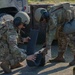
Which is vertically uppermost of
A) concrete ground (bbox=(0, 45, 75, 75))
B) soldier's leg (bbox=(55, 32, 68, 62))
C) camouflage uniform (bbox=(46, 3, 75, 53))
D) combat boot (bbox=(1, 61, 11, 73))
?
camouflage uniform (bbox=(46, 3, 75, 53))

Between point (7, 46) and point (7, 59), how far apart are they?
0.25 m

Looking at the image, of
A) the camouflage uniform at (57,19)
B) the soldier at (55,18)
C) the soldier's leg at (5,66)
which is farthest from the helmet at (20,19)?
the soldier's leg at (5,66)

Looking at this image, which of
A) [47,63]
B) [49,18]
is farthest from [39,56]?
[49,18]

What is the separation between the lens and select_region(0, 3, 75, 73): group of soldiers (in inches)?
232

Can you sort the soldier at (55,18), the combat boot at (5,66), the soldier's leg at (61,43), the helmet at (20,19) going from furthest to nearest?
the soldier's leg at (61,43) → the soldier at (55,18) → the combat boot at (5,66) → the helmet at (20,19)

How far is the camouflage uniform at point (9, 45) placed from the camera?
589cm

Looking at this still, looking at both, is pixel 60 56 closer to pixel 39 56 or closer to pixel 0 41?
pixel 39 56

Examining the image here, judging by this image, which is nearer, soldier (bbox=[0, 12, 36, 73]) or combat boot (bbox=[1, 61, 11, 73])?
soldier (bbox=[0, 12, 36, 73])

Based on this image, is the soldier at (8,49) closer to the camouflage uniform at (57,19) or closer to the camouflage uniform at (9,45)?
the camouflage uniform at (9,45)

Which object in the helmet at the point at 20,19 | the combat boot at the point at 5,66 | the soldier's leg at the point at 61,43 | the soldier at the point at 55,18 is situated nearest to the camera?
the helmet at the point at 20,19

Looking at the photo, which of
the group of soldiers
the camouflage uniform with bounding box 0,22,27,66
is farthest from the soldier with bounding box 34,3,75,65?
the camouflage uniform with bounding box 0,22,27,66

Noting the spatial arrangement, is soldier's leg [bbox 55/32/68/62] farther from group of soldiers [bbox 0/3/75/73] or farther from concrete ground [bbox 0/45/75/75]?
concrete ground [bbox 0/45/75/75]

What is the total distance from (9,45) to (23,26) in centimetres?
45

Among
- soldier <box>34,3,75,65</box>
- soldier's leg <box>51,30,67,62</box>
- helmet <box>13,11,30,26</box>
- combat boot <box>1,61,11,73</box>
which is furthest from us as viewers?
soldier's leg <box>51,30,67,62</box>
